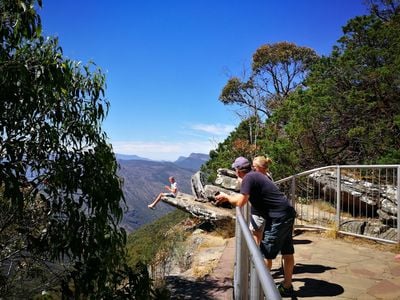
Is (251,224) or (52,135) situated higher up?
(52,135)

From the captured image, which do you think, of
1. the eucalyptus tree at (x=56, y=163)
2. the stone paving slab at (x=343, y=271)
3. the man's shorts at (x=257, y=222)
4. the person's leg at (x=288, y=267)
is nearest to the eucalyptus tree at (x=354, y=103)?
the stone paving slab at (x=343, y=271)

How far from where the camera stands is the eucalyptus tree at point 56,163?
343cm

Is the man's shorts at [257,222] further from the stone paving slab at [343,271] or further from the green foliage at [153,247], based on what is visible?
the green foliage at [153,247]

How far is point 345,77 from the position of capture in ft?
43.1

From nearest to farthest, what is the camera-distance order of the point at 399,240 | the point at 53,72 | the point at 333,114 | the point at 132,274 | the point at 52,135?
the point at 53,72, the point at 52,135, the point at 132,274, the point at 399,240, the point at 333,114

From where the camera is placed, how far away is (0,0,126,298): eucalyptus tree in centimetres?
343

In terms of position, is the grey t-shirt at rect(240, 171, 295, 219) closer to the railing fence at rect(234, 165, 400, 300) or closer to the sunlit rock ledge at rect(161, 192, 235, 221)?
the railing fence at rect(234, 165, 400, 300)

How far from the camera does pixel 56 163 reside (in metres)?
3.86

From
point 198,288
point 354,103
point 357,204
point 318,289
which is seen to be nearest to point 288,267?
A: point 318,289

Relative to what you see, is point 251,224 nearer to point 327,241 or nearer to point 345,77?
point 327,241

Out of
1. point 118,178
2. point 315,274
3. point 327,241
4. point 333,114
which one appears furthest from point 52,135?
point 333,114

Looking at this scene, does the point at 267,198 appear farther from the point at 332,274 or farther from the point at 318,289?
the point at 332,274

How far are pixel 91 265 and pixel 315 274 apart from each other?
10.3 ft

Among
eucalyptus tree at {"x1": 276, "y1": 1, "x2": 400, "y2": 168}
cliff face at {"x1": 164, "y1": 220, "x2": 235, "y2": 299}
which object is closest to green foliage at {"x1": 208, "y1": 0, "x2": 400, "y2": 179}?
eucalyptus tree at {"x1": 276, "y1": 1, "x2": 400, "y2": 168}
